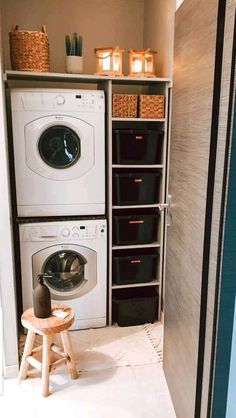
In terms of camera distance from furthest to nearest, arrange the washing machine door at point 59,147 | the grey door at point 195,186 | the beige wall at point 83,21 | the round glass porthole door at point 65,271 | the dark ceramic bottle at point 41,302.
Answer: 1. the beige wall at point 83,21
2. the round glass porthole door at point 65,271
3. the washing machine door at point 59,147
4. the dark ceramic bottle at point 41,302
5. the grey door at point 195,186

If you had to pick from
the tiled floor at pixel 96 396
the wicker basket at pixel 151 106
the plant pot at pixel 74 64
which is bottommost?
the tiled floor at pixel 96 396

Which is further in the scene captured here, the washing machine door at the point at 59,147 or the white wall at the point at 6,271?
the washing machine door at the point at 59,147

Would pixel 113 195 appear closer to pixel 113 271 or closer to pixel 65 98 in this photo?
pixel 113 271

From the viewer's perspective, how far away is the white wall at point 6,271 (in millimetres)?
1904

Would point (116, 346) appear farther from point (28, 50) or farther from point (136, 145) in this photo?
point (28, 50)

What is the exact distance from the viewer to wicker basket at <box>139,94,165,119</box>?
2.46m

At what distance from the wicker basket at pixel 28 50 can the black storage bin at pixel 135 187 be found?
0.91 metres

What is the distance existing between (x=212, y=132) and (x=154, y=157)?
4.44 ft

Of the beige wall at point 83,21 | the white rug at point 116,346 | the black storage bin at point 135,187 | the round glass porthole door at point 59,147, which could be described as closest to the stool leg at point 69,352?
the white rug at point 116,346

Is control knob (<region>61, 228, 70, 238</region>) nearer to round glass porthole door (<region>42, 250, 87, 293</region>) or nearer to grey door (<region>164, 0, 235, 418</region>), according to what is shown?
round glass porthole door (<region>42, 250, 87, 293</region>)

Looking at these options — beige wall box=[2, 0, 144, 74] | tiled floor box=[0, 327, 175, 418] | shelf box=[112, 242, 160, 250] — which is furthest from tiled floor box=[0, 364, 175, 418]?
beige wall box=[2, 0, 144, 74]

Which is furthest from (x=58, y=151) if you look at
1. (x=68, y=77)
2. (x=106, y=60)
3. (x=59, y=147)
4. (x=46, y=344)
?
(x=46, y=344)

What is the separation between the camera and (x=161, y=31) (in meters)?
2.62

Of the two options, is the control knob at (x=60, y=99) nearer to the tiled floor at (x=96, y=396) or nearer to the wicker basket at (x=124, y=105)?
the wicker basket at (x=124, y=105)
